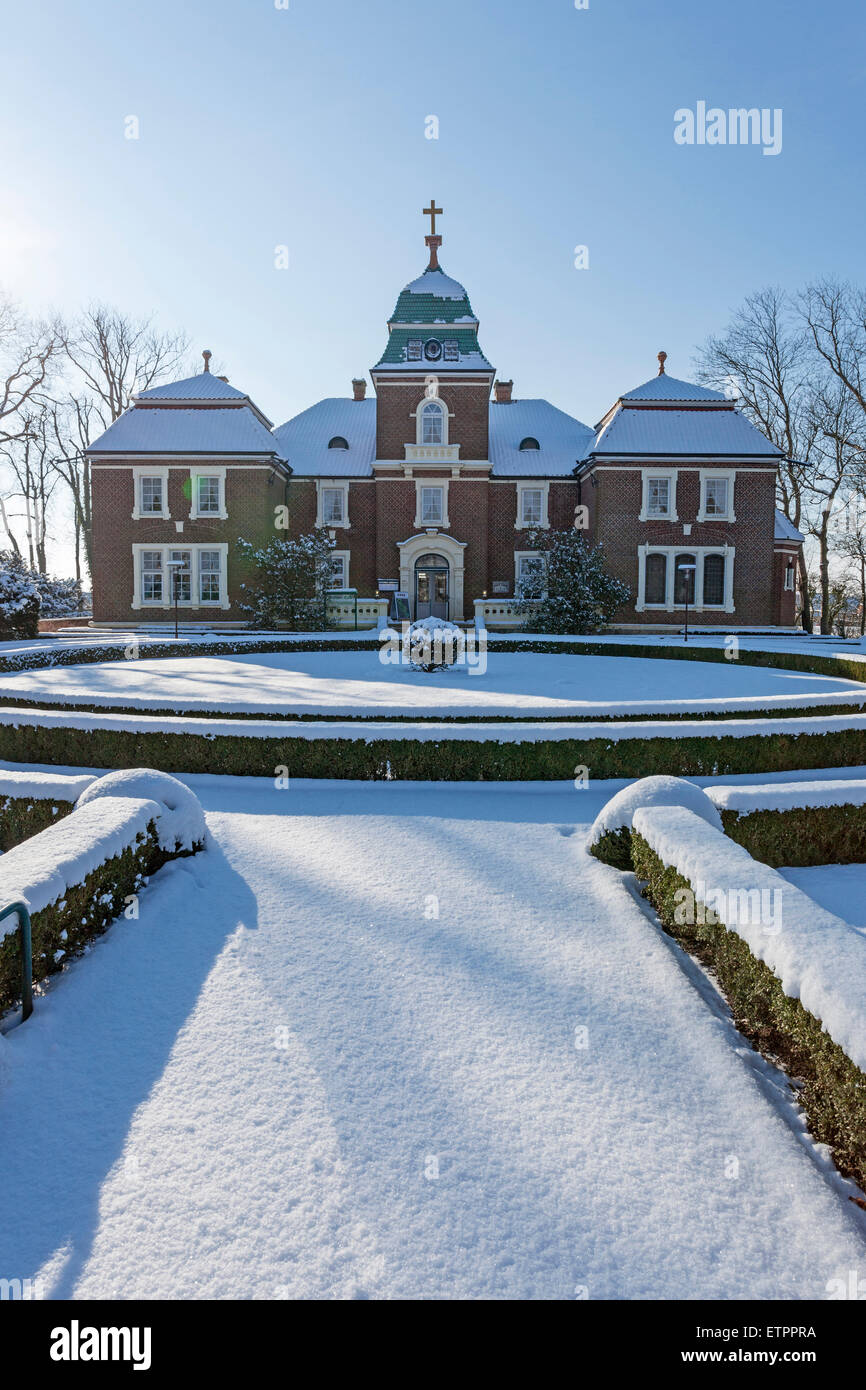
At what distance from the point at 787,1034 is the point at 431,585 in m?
31.0

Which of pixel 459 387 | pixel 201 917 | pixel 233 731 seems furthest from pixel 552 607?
pixel 201 917

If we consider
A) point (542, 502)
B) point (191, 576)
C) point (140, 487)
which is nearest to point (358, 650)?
point (191, 576)

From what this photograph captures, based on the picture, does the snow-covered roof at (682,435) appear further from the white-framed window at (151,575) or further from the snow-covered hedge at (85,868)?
the snow-covered hedge at (85,868)

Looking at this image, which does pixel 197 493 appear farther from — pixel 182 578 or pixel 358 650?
pixel 358 650

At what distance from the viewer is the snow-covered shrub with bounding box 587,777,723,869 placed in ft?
20.1

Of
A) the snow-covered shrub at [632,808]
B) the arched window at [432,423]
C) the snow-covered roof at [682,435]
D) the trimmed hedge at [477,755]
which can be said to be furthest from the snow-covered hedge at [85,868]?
the arched window at [432,423]

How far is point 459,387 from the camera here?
110ft

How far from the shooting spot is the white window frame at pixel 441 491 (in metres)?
33.8

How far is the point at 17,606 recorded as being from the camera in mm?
25609

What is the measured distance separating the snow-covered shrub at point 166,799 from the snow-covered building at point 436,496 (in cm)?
2625

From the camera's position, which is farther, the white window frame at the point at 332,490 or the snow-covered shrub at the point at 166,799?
the white window frame at the point at 332,490

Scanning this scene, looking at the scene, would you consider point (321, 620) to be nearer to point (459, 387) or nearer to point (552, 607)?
point (552, 607)

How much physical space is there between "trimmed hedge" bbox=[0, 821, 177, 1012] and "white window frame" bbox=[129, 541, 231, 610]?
93.4 ft
